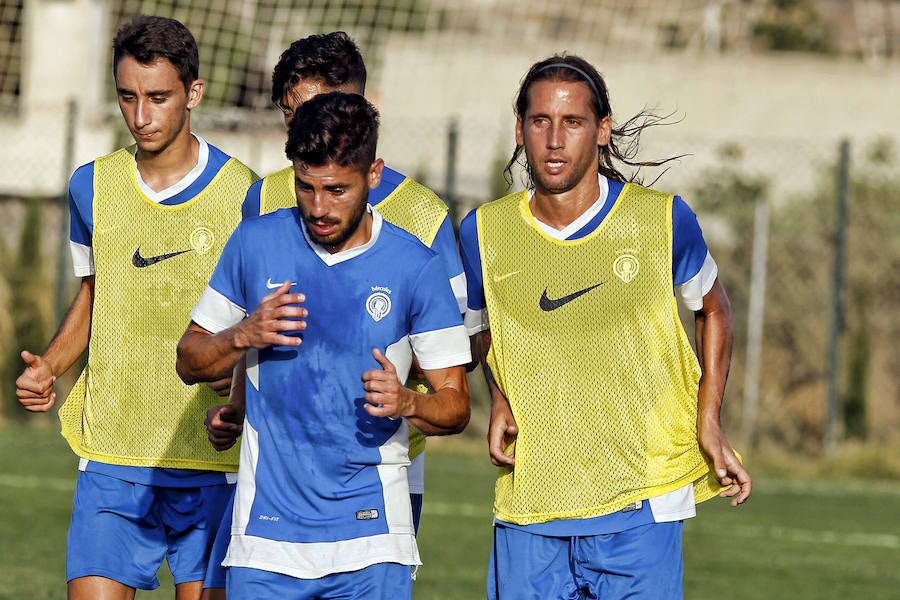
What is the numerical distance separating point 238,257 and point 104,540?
145cm

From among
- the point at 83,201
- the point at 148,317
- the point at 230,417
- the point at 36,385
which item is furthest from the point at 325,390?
the point at 83,201

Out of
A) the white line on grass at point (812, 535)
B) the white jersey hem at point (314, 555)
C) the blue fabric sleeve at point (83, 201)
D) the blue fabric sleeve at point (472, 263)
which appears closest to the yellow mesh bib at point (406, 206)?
the blue fabric sleeve at point (472, 263)

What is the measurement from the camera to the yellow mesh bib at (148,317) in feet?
18.5

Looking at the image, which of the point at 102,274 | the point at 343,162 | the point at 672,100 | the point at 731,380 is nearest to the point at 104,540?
the point at 102,274

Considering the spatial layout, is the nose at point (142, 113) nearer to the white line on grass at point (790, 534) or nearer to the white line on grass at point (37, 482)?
the white line on grass at point (790, 534)

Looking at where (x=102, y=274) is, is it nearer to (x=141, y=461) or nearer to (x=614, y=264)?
(x=141, y=461)

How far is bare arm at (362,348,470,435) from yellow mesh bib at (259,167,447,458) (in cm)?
76

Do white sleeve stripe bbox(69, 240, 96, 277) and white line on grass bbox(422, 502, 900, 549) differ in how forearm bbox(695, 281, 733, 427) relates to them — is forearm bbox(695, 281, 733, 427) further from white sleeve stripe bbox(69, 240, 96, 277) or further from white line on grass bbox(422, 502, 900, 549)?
white line on grass bbox(422, 502, 900, 549)

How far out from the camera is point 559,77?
17.0 ft

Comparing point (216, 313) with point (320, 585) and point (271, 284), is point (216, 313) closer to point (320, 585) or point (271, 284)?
point (271, 284)

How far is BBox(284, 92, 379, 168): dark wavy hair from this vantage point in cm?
445

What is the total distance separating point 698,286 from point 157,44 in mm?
1961

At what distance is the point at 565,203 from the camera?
526cm

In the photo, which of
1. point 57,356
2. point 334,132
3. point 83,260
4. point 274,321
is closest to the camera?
point 274,321
